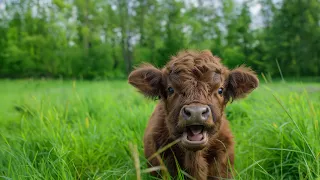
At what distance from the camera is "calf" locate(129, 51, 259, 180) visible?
2691 mm

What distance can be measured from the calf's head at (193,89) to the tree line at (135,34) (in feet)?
73.1

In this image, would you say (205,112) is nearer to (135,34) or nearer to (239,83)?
(239,83)

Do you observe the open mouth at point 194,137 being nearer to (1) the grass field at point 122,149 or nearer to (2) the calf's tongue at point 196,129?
(2) the calf's tongue at point 196,129

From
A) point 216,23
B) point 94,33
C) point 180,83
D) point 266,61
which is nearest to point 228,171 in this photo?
point 180,83

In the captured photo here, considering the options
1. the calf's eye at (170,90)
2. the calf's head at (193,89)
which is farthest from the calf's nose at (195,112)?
the calf's eye at (170,90)

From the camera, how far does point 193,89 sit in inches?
113

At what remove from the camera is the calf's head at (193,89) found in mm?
2637

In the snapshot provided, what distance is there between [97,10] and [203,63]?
35.0 meters

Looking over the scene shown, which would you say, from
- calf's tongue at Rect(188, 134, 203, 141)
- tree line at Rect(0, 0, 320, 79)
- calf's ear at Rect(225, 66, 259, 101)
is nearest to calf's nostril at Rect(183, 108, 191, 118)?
calf's tongue at Rect(188, 134, 203, 141)

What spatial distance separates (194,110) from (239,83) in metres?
1.15

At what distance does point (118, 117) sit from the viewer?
16.6 ft

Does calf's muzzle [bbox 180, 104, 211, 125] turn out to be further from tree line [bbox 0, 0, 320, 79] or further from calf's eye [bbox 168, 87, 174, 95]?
tree line [bbox 0, 0, 320, 79]

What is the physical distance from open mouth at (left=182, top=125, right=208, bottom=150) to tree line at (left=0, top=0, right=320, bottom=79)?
23097 mm

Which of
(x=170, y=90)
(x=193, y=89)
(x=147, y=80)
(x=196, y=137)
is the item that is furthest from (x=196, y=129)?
(x=147, y=80)
